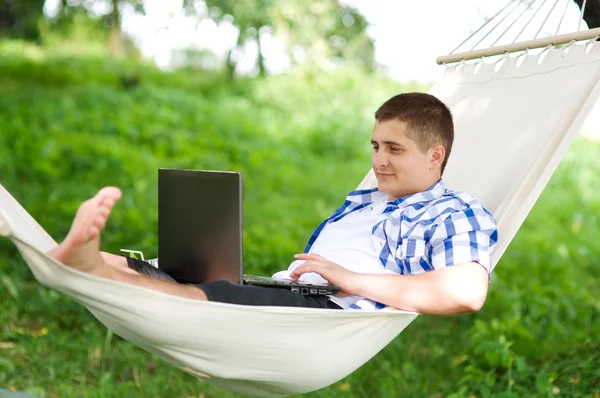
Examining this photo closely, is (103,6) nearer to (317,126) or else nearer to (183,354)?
(317,126)

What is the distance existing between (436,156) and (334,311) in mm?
580

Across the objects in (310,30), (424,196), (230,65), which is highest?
(310,30)

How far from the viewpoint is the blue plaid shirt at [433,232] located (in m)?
1.80

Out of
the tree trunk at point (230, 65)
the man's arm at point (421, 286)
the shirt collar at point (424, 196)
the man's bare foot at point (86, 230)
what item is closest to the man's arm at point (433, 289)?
the man's arm at point (421, 286)

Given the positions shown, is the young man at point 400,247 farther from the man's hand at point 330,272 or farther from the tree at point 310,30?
the tree at point 310,30

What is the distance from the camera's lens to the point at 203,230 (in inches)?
70.3

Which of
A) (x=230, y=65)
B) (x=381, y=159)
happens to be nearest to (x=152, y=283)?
(x=381, y=159)

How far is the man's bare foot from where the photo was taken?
1463 mm

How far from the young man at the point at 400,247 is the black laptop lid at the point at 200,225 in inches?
2.7

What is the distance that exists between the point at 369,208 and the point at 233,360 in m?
0.64

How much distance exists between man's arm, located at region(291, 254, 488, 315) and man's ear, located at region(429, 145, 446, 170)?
33 cm

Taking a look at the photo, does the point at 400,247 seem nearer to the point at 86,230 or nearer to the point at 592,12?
the point at 86,230

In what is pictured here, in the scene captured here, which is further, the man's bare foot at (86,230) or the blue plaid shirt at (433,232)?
the blue plaid shirt at (433,232)

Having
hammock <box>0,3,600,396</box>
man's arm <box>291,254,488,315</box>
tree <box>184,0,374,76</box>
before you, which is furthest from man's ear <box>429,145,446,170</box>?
tree <box>184,0,374,76</box>
